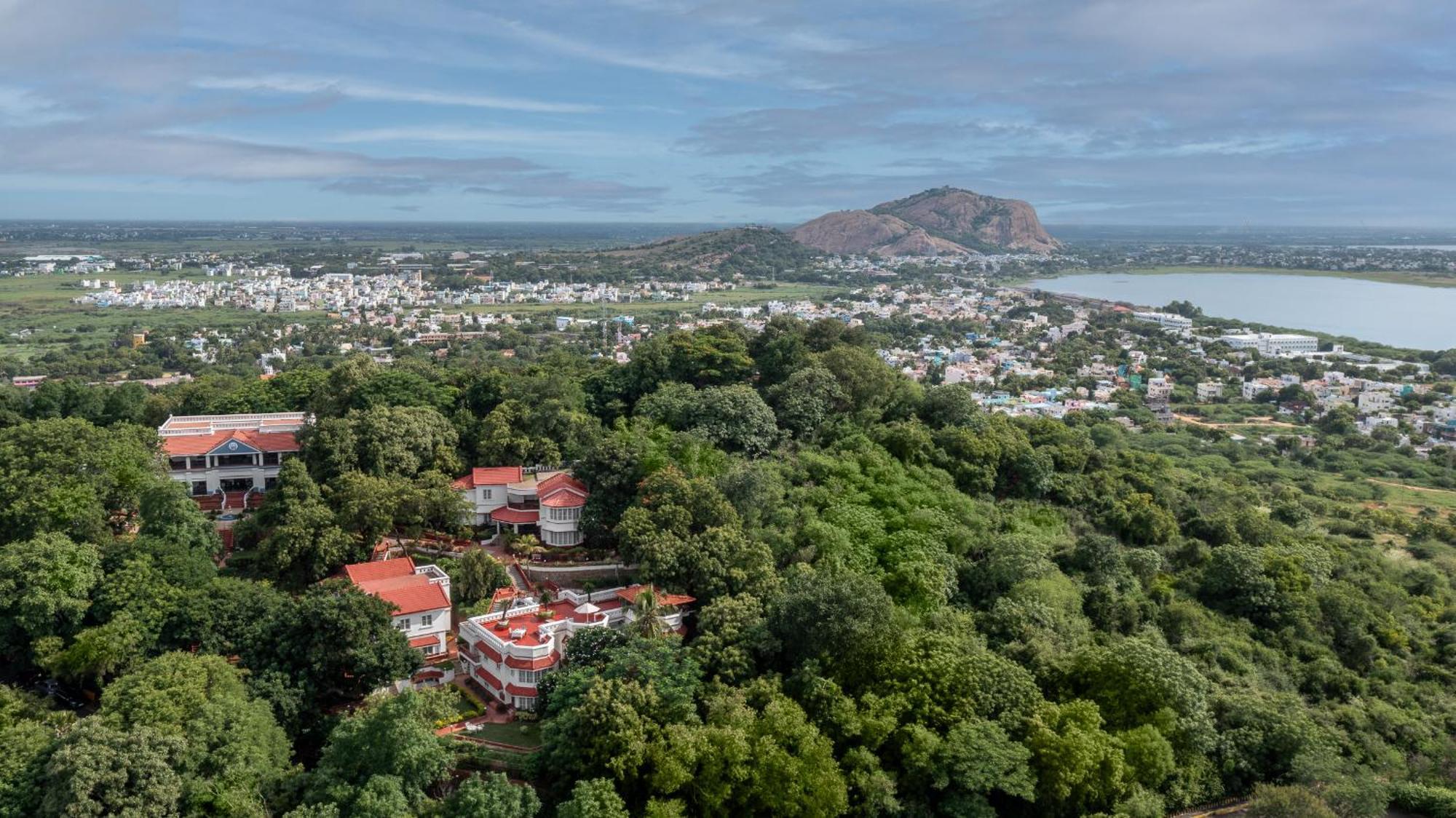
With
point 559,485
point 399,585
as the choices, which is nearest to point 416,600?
point 399,585

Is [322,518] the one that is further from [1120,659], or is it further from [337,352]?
[337,352]

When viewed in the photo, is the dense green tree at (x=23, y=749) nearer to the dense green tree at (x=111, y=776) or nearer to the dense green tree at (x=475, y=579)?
the dense green tree at (x=111, y=776)

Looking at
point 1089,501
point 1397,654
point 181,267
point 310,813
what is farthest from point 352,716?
point 181,267

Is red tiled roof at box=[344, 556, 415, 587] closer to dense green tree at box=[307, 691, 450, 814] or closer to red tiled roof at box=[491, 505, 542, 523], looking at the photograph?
red tiled roof at box=[491, 505, 542, 523]

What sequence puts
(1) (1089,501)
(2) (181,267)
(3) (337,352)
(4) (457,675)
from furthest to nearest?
(2) (181,267) < (3) (337,352) < (1) (1089,501) < (4) (457,675)

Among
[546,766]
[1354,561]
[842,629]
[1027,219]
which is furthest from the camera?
[1027,219]

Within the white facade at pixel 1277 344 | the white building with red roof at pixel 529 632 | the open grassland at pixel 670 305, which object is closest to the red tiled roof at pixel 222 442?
the white building with red roof at pixel 529 632

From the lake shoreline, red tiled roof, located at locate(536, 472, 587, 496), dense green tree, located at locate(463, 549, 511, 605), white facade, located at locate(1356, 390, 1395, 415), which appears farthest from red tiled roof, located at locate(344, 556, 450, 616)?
the lake shoreline
